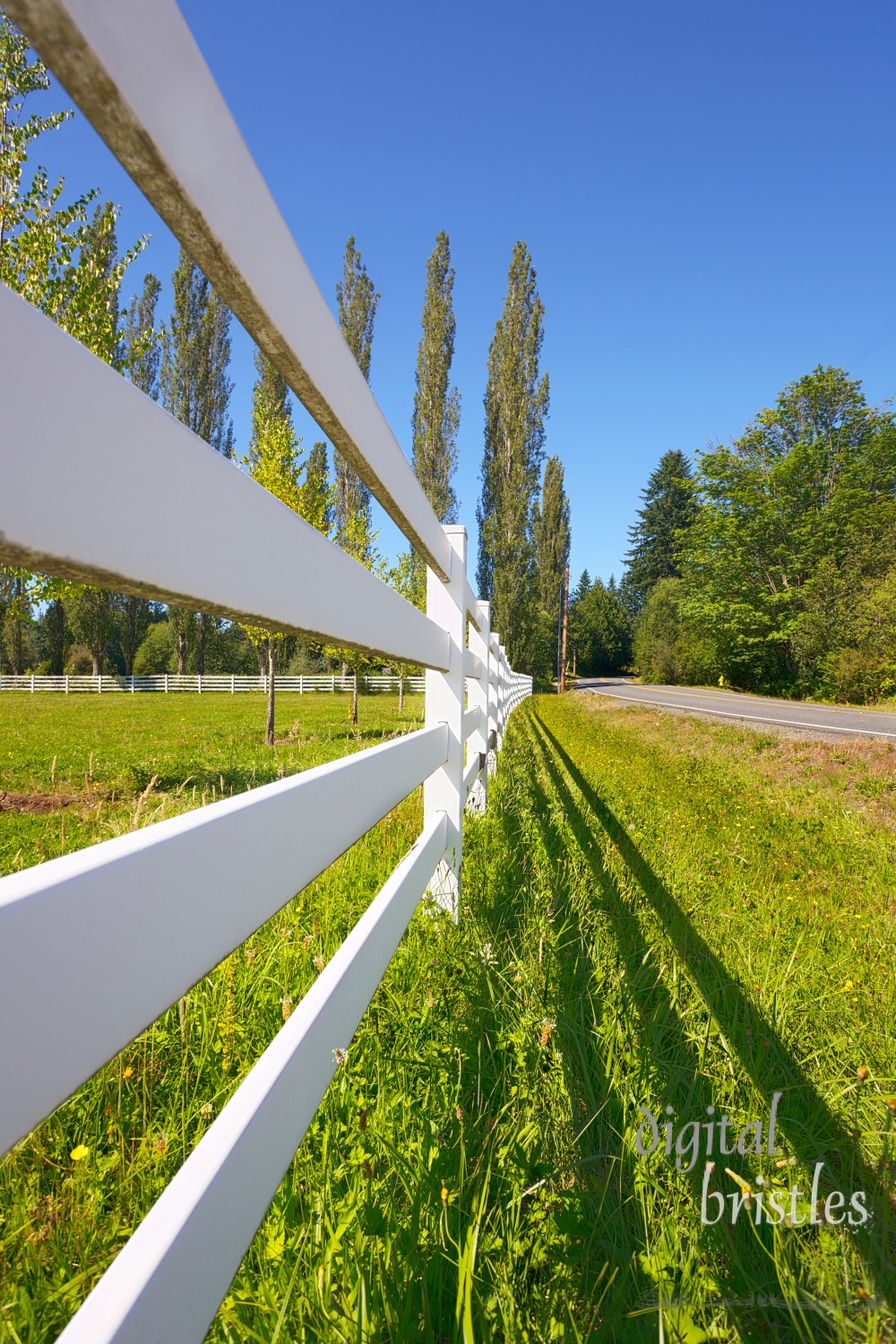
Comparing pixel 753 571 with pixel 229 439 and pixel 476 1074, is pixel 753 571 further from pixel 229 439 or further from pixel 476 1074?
pixel 476 1074

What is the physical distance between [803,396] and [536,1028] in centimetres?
3301

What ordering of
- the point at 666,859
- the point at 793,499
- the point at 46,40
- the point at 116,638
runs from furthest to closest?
the point at 116,638, the point at 793,499, the point at 666,859, the point at 46,40

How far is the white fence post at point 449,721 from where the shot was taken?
6.93ft

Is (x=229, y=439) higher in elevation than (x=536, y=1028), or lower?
higher

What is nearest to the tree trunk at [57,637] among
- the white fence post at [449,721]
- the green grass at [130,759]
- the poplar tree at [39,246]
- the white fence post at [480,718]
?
the green grass at [130,759]

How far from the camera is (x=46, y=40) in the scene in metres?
0.39

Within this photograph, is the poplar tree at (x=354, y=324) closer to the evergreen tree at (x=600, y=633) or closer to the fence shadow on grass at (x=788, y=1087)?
the fence shadow on grass at (x=788, y=1087)

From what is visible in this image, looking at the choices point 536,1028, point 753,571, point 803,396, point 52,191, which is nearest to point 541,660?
point 753,571

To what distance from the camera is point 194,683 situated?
86.0ft

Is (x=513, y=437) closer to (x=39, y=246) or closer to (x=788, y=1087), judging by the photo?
(x=39, y=246)

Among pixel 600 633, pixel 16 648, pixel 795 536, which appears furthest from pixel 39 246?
pixel 600 633

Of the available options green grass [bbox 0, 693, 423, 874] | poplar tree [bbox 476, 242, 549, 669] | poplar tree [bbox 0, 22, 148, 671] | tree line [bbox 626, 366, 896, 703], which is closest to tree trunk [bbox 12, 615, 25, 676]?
green grass [bbox 0, 693, 423, 874]

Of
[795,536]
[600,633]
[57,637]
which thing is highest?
[795,536]

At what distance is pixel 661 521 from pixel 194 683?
179ft
